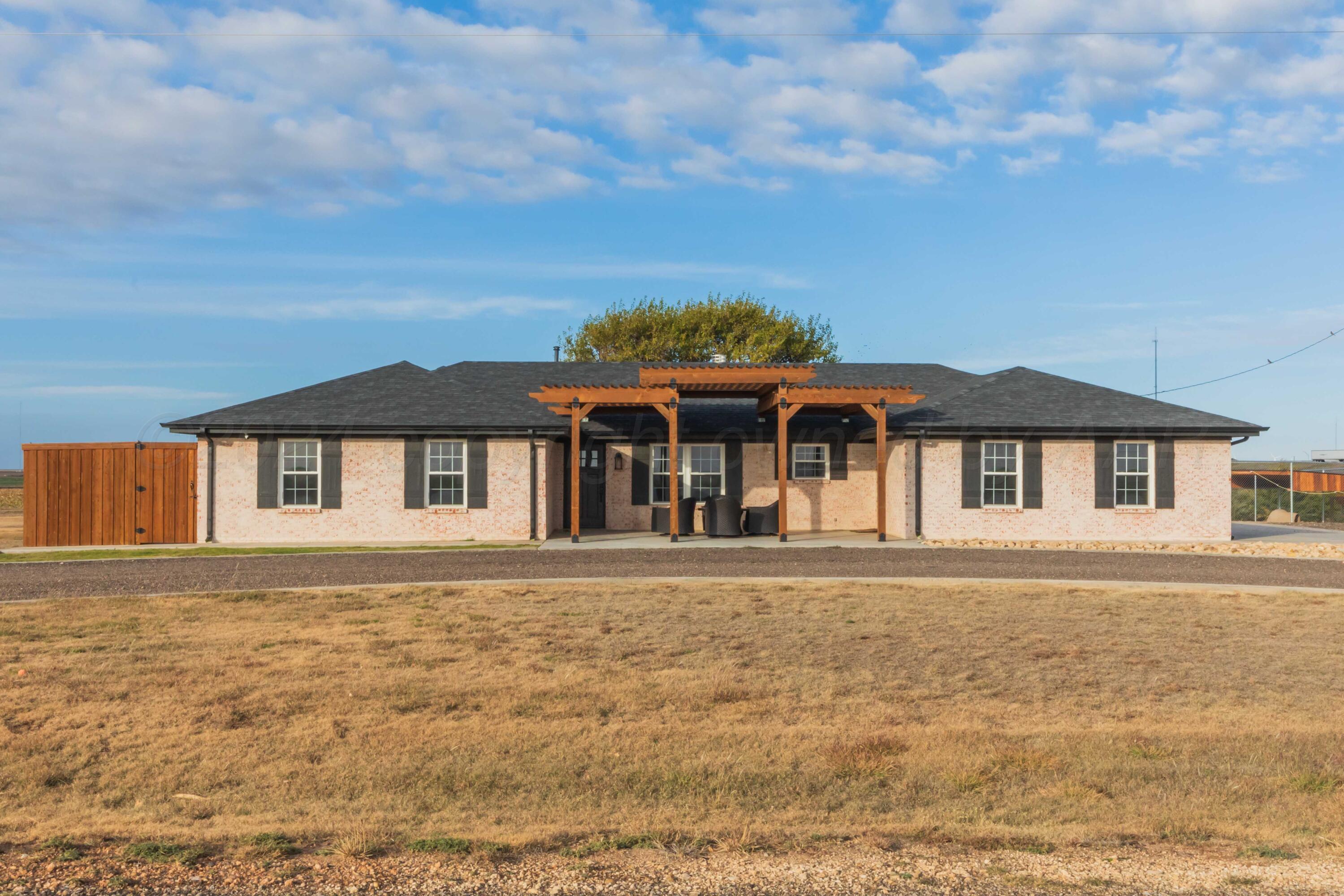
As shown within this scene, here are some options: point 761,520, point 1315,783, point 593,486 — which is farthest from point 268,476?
point 1315,783

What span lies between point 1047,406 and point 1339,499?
13.7 meters

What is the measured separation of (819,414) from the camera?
24.0m

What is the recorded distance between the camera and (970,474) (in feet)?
72.0

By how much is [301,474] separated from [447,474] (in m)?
3.21

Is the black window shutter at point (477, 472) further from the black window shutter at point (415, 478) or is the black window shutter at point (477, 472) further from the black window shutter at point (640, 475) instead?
the black window shutter at point (640, 475)

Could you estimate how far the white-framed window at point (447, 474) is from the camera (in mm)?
21875

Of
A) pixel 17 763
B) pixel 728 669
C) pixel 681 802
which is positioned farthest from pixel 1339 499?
pixel 17 763

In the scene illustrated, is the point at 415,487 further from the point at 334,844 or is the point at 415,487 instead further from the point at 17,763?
the point at 334,844

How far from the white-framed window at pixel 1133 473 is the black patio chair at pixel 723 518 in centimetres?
850

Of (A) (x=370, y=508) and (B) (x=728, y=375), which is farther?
(A) (x=370, y=508)

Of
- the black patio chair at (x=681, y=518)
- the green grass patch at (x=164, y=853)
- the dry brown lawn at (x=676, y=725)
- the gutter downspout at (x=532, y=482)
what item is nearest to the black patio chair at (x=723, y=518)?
the black patio chair at (x=681, y=518)

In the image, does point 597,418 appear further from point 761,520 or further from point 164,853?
point 164,853

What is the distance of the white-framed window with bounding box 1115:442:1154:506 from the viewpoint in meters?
22.0

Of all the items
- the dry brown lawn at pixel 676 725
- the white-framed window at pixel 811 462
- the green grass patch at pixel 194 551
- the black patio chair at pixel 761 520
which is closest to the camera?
the dry brown lawn at pixel 676 725
